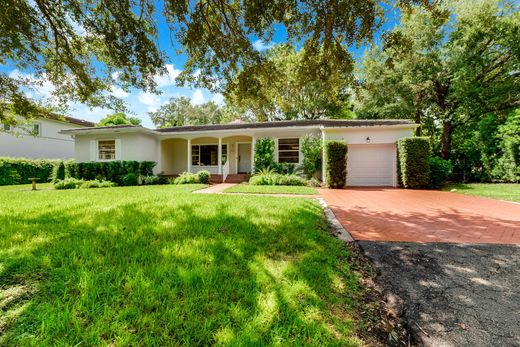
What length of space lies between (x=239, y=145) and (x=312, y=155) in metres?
6.04

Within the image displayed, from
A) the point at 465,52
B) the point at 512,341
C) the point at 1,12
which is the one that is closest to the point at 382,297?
the point at 512,341

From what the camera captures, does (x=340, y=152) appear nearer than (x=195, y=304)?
No

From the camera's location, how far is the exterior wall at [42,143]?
57.9 feet

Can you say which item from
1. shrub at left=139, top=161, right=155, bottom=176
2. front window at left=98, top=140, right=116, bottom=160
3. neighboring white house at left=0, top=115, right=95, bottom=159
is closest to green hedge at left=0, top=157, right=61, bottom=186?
neighboring white house at left=0, top=115, right=95, bottom=159

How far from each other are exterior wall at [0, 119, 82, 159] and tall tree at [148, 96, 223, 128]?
1750 cm

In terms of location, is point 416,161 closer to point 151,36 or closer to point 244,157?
point 244,157

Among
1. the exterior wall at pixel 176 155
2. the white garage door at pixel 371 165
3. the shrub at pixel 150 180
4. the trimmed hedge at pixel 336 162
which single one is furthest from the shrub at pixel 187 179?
the white garage door at pixel 371 165

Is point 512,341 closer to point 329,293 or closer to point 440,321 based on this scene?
point 440,321

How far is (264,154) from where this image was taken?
14.2m

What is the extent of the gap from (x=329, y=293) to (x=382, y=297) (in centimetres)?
61

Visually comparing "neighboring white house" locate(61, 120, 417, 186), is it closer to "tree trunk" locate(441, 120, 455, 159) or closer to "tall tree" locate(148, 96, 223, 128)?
"tree trunk" locate(441, 120, 455, 159)

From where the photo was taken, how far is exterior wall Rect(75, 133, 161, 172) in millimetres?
14523

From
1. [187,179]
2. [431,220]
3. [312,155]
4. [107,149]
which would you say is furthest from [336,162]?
[107,149]

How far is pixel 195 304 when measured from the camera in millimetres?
1981
